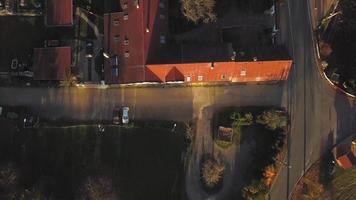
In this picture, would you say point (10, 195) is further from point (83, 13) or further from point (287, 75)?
point (287, 75)

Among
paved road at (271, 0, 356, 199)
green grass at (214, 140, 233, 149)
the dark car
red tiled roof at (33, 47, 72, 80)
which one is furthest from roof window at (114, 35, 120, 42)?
paved road at (271, 0, 356, 199)

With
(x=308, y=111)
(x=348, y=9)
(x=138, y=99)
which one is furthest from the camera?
(x=348, y=9)

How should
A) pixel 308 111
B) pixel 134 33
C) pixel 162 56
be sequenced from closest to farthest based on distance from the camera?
pixel 162 56 → pixel 134 33 → pixel 308 111

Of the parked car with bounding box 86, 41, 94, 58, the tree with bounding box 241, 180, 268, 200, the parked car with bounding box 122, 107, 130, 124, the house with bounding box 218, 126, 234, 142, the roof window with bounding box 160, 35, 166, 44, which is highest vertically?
the roof window with bounding box 160, 35, 166, 44

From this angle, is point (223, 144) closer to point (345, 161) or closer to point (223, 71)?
point (223, 71)

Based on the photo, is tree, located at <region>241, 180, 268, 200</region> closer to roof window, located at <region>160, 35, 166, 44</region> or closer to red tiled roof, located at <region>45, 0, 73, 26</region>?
roof window, located at <region>160, 35, 166, 44</region>

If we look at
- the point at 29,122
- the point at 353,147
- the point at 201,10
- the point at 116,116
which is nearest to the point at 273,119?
the point at 353,147

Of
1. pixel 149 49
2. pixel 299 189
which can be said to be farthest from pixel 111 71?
pixel 299 189
